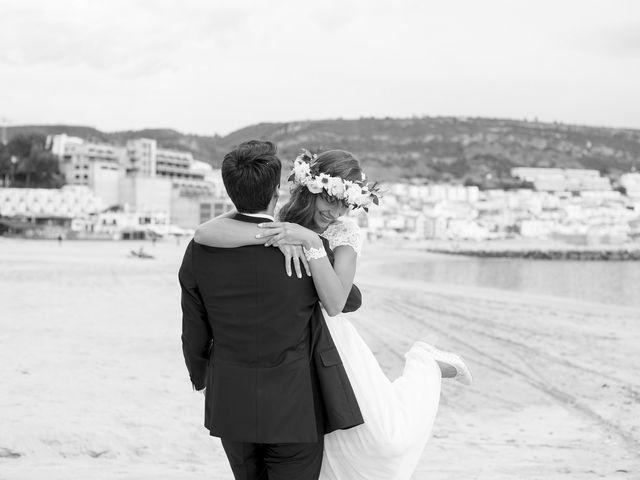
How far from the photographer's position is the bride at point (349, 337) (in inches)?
90.4

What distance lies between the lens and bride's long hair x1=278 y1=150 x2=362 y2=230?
97.2 inches

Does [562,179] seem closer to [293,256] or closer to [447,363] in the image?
[447,363]

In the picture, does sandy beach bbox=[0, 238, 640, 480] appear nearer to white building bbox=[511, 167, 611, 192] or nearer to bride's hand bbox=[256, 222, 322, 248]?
bride's hand bbox=[256, 222, 322, 248]

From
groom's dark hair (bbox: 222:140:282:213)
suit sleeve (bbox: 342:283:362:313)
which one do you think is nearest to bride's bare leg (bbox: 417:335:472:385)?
suit sleeve (bbox: 342:283:362:313)

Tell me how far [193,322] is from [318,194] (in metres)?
0.64

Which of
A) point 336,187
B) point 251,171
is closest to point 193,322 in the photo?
point 251,171

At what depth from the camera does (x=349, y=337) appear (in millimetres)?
2430

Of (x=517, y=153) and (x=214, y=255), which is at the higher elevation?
(x=517, y=153)

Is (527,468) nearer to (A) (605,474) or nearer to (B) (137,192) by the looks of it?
(A) (605,474)

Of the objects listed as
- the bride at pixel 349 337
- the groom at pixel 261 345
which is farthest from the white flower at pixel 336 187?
the groom at pixel 261 345

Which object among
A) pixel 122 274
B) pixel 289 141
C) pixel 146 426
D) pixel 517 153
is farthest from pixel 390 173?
pixel 146 426

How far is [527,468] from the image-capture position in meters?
4.49

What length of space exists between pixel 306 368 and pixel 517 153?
196940 millimetres

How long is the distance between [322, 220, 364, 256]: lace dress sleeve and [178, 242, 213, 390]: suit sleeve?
1.59 feet
